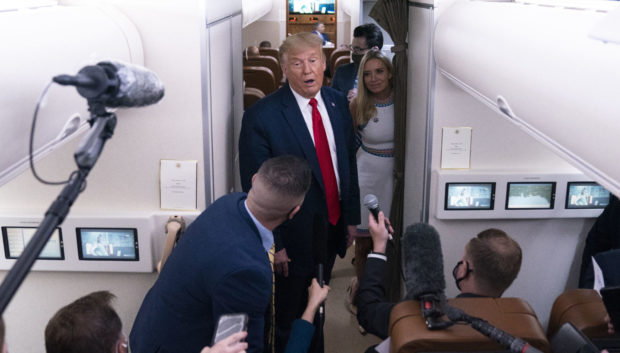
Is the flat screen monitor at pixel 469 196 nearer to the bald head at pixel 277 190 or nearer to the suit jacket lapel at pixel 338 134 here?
the suit jacket lapel at pixel 338 134

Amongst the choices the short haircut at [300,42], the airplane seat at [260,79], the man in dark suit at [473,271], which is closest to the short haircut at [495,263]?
the man in dark suit at [473,271]

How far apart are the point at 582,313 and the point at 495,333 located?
66 cm

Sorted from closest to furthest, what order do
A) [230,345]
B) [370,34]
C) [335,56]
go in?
1. [230,345]
2. [370,34]
3. [335,56]

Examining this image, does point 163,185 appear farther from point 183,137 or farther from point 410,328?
point 410,328

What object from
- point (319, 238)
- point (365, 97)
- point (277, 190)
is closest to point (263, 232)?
point (277, 190)

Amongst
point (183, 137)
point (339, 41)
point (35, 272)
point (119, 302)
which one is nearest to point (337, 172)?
point (183, 137)

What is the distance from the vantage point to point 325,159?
2934mm

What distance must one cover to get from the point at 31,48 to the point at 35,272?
1.46 metres

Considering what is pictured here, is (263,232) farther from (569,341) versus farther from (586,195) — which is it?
(586,195)

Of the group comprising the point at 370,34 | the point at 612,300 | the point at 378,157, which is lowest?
the point at 612,300

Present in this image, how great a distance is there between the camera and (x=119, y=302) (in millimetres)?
2637

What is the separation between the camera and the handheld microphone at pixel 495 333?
1257mm

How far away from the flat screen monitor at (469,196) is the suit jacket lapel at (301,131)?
64cm

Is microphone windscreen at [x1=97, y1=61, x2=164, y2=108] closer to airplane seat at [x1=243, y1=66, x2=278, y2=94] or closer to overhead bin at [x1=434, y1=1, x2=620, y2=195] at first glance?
overhead bin at [x1=434, y1=1, x2=620, y2=195]
